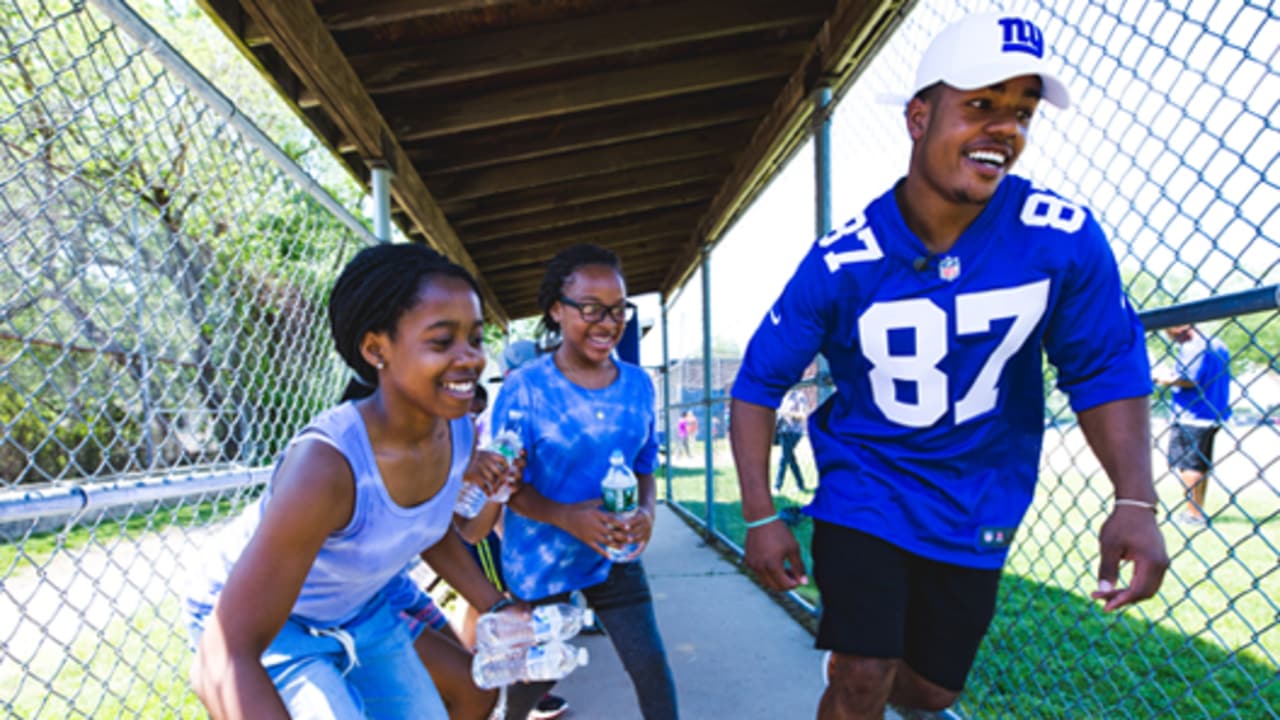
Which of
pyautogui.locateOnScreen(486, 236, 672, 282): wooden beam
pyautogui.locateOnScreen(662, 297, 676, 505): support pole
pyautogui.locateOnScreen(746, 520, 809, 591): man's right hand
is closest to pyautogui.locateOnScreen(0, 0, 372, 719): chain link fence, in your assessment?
pyautogui.locateOnScreen(746, 520, 809, 591): man's right hand

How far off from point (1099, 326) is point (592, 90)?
3.92 metres

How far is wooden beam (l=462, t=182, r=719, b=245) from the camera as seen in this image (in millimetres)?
8023

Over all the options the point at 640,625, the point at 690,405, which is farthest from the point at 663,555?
the point at 640,625

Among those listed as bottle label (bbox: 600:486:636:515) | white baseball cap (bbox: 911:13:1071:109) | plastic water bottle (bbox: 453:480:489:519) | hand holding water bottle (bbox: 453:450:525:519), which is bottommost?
plastic water bottle (bbox: 453:480:489:519)

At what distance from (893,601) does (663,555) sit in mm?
5070

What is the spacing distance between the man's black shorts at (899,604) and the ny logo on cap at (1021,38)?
141 centimetres

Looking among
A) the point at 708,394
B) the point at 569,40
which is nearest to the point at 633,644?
the point at 569,40

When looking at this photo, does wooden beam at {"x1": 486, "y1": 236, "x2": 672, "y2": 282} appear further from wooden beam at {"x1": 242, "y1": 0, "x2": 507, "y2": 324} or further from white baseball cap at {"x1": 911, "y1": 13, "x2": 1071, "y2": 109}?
white baseball cap at {"x1": 911, "y1": 13, "x2": 1071, "y2": 109}

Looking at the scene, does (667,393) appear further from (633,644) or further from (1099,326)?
(1099,326)

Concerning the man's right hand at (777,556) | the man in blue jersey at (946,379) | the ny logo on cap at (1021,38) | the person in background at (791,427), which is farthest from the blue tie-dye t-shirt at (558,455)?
the person in background at (791,427)

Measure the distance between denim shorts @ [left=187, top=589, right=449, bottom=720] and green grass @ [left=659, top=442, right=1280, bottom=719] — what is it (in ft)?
7.07

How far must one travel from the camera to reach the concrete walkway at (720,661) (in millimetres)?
3570

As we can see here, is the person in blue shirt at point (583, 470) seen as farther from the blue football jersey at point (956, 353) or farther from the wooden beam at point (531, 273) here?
the wooden beam at point (531, 273)

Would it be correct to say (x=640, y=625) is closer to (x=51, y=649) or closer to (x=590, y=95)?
(x=590, y=95)
